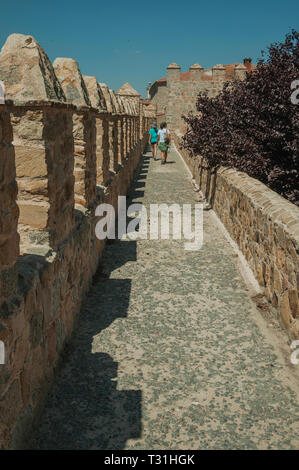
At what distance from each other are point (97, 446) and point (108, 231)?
182 inches

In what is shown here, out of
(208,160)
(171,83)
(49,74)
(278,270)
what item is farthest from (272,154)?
(171,83)

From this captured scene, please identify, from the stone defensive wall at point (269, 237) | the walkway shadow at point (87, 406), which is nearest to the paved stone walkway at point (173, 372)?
the walkway shadow at point (87, 406)

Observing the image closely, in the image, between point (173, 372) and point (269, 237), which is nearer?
point (173, 372)

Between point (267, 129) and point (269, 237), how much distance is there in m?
4.17

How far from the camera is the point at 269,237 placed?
15.9 ft

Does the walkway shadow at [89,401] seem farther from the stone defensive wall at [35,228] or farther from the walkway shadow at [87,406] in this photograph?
the stone defensive wall at [35,228]

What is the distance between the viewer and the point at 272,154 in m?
8.55

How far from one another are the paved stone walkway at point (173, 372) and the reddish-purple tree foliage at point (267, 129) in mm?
3125

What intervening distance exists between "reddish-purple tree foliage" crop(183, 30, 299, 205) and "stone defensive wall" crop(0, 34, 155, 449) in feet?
14.8

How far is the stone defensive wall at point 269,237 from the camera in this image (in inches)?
159

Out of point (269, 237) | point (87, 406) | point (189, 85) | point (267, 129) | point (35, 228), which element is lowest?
point (87, 406)

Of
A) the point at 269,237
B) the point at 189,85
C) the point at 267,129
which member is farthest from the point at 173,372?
the point at 189,85

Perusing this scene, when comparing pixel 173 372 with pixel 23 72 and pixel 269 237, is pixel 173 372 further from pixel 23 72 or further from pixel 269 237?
pixel 23 72

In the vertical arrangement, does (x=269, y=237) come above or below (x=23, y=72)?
below
